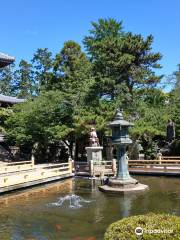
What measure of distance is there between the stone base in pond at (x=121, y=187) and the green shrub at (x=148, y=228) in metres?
12.8

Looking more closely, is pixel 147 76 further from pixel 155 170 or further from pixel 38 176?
pixel 38 176

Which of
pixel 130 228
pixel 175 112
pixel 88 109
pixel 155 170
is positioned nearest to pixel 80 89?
pixel 88 109

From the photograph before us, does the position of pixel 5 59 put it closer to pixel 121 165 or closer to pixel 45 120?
pixel 121 165

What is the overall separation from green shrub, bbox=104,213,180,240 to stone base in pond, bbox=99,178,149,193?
503 inches

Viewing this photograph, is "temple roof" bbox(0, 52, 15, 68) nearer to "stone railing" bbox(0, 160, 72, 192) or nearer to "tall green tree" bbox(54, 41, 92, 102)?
"stone railing" bbox(0, 160, 72, 192)

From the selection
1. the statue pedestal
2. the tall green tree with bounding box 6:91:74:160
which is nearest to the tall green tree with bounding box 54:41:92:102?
the tall green tree with bounding box 6:91:74:160

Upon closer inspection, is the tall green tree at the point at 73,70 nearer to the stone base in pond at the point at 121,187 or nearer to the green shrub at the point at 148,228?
the stone base in pond at the point at 121,187

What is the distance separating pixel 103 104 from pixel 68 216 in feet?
64.9

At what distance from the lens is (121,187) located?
799 inches

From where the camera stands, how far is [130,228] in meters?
6.79

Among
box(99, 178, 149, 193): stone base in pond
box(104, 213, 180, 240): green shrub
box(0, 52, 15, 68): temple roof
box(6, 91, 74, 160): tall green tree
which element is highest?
box(0, 52, 15, 68): temple roof

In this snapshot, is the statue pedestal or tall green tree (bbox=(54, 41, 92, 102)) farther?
tall green tree (bbox=(54, 41, 92, 102))

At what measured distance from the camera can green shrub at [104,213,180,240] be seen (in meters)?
6.52

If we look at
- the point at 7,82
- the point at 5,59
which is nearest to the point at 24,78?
the point at 7,82
